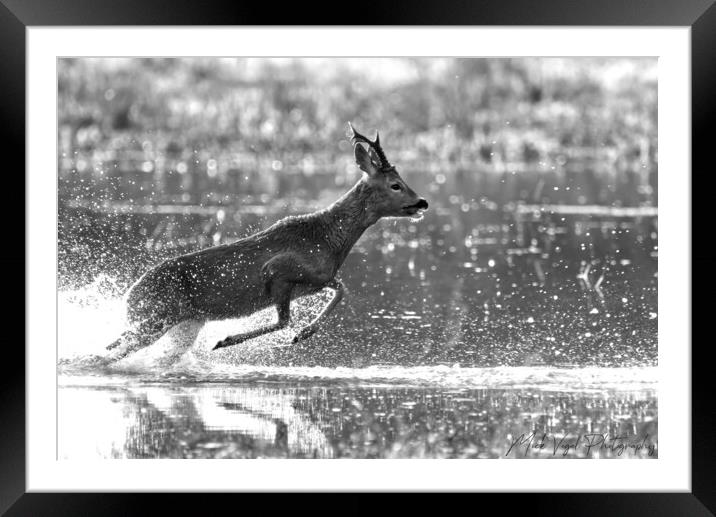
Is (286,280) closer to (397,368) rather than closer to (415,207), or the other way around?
(397,368)

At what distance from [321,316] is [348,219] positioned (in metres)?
0.96

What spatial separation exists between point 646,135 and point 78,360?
71.2 ft

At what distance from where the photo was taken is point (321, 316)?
32.9ft

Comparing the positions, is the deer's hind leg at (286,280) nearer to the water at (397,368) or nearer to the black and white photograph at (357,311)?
the black and white photograph at (357,311)

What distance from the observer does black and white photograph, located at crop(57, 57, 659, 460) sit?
855 centimetres

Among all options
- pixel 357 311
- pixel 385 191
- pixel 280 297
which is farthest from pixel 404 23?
pixel 357 311

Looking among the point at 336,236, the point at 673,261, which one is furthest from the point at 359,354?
the point at 673,261

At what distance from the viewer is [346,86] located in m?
33.2

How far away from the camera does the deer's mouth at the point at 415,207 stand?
10.5 meters

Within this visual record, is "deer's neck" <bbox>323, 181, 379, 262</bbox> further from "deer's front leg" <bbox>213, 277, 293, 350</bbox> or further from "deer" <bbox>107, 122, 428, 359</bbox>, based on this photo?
"deer's front leg" <bbox>213, 277, 293, 350</bbox>

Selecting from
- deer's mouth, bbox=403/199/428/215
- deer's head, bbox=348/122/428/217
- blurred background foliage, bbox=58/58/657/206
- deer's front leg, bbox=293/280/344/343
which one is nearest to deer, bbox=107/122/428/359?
deer's front leg, bbox=293/280/344/343

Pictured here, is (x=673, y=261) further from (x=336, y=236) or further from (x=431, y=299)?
(x=431, y=299)

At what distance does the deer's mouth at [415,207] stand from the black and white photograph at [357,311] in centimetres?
3

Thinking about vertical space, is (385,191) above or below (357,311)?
above
